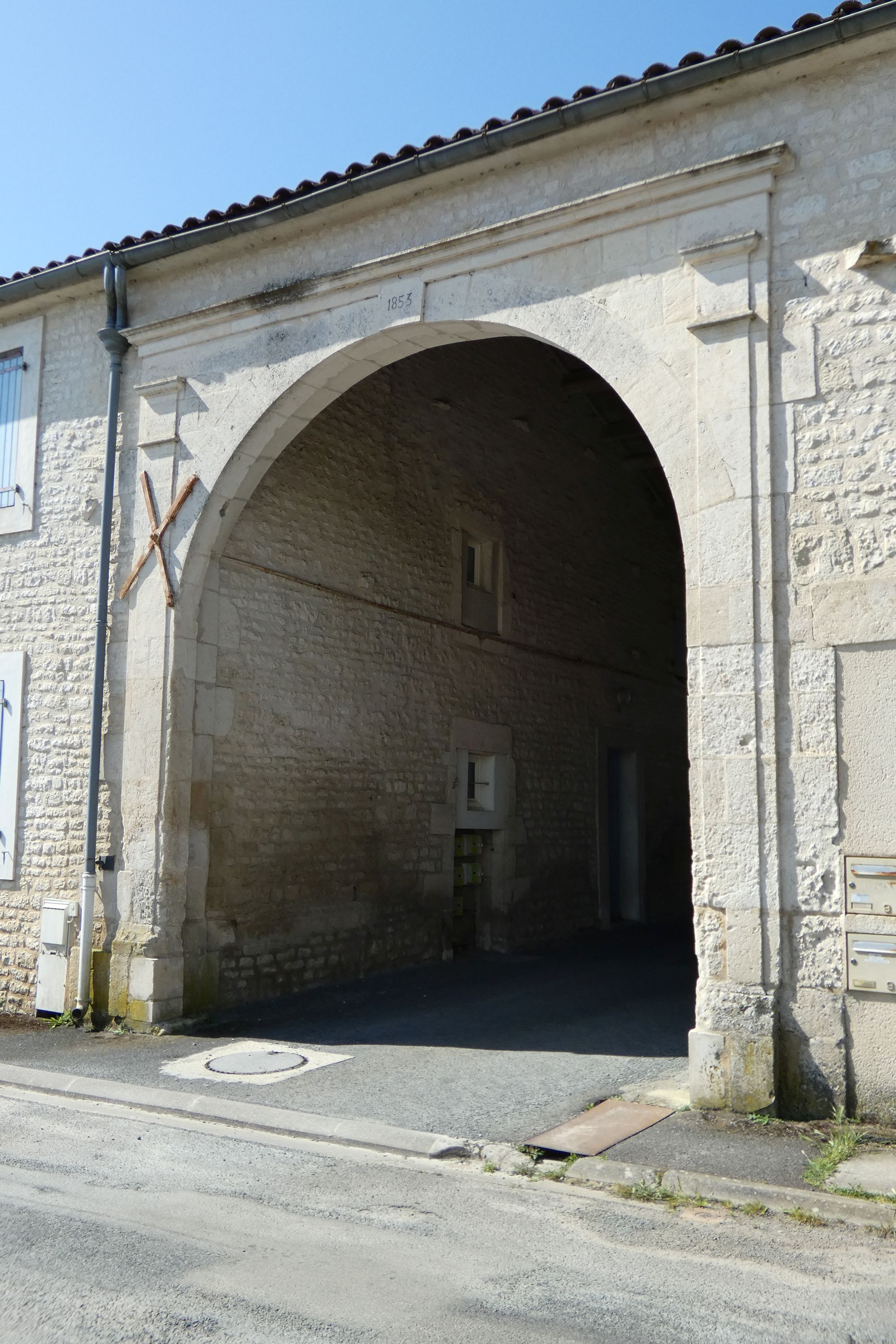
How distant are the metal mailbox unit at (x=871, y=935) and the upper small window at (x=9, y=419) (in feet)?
22.3

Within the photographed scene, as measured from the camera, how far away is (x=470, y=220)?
22.1 ft

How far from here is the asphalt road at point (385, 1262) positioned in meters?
3.00

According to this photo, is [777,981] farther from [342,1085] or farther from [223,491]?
[223,491]

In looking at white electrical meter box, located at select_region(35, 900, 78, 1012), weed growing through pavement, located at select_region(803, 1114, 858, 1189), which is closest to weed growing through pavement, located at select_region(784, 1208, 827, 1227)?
weed growing through pavement, located at select_region(803, 1114, 858, 1189)

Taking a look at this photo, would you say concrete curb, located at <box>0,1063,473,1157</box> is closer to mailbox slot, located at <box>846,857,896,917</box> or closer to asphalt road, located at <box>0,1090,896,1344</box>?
asphalt road, located at <box>0,1090,896,1344</box>

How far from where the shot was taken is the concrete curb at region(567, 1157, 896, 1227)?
3957mm

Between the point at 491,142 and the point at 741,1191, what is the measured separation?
552 cm

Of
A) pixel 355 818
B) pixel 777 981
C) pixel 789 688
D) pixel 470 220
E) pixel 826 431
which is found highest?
pixel 470 220

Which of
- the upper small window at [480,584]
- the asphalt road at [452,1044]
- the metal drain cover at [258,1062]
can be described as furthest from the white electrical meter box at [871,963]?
the upper small window at [480,584]

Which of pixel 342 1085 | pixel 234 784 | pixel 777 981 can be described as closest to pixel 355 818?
pixel 234 784

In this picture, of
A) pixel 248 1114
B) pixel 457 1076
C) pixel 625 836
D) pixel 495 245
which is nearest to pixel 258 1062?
pixel 248 1114

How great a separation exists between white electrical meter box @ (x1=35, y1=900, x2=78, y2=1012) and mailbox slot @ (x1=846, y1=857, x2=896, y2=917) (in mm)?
5169

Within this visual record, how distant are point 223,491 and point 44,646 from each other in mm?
1918

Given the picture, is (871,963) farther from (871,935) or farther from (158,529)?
(158,529)
